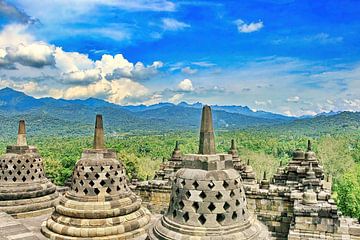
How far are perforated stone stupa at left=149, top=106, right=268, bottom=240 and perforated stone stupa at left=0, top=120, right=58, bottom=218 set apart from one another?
799 cm

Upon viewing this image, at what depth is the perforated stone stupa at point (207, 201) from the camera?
632 cm

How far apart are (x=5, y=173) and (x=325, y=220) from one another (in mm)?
11031

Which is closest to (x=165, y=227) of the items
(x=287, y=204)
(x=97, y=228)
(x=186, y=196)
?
(x=186, y=196)

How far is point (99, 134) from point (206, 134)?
452cm

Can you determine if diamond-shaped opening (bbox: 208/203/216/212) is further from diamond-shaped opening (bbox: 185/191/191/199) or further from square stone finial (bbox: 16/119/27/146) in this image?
square stone finial (bbox: 16/119/27/146)

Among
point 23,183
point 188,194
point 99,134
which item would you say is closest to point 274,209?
point 99,134

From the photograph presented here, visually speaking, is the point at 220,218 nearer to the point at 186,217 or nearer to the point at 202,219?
the point at 202,219

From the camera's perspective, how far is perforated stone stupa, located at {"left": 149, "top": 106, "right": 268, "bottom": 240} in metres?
6.32

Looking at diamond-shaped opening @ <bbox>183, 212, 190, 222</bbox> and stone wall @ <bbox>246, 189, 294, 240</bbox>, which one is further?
stone wall @ <bbox>246, 189, 294, 240</bbox>

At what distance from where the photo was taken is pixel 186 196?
648 centimetres

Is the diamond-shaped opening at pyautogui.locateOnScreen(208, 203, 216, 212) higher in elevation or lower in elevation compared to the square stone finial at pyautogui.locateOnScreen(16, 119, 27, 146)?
lower

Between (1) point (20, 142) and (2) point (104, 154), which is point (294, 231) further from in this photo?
(1) point (20, 142)

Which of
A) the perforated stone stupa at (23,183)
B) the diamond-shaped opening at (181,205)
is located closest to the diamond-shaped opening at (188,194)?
the diamond-shaped opening at (181,205)

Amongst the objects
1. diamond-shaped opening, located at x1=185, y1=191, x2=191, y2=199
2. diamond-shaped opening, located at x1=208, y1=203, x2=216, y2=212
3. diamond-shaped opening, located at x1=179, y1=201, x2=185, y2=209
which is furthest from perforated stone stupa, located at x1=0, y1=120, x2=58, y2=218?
diamond-shaped opening, located at x1=208, y1=203, x2=216, y2=212
